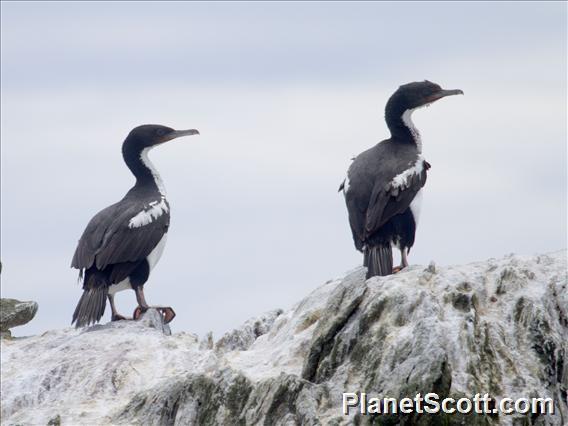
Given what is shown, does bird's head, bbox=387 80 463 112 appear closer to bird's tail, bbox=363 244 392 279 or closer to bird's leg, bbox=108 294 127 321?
bird's tail, bbox=363 244 392 279

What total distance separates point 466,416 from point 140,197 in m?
7.47

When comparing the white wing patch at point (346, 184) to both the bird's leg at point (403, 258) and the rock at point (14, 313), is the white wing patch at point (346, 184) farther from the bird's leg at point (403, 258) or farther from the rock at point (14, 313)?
the rock at point (14, 313)

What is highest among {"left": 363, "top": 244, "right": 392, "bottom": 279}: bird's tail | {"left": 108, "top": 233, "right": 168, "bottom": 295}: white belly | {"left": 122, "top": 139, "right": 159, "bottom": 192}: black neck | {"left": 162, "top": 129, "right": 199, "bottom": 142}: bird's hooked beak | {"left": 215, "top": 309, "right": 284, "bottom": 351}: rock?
{"left": 162, "top": 129, "right": 199, "bottom": 142}: bird's hooked beak

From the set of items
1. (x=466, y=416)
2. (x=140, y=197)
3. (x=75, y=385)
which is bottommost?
(x=466, y=416)

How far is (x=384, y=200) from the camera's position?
50.8ft

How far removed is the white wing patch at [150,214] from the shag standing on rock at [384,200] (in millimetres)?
2864

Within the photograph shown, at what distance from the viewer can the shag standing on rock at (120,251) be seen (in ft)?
56.2

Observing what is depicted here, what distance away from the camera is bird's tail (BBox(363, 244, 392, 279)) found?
14875mm

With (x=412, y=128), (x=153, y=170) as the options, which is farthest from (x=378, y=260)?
(x=153, y=170)

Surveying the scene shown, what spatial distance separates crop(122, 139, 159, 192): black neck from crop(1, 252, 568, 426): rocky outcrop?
3.83m

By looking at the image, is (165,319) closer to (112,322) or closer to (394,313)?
(112,322)

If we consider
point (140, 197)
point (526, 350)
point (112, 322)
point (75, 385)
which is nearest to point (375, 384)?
point (526, 350)

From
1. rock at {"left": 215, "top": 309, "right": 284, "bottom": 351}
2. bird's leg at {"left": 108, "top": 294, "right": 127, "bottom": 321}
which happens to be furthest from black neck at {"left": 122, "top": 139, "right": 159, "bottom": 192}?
rock at {"left": 215, "top": 309, "right": 284, "bottom": 351}

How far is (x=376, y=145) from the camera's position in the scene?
16953 mm
